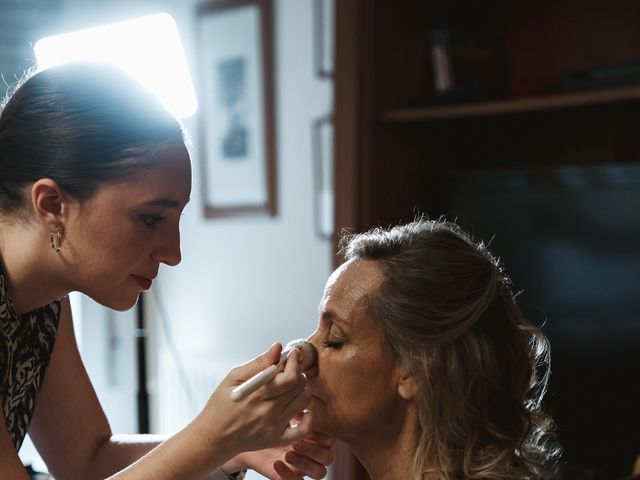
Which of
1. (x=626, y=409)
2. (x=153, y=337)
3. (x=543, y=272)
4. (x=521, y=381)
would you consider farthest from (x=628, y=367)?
(x=153, y=337)

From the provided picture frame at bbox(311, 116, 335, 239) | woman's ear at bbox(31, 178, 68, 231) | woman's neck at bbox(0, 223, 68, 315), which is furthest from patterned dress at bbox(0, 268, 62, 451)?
picture frame at bbox(311, 116, 335, 239)

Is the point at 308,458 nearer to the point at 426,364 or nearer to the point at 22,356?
the point at 426,364

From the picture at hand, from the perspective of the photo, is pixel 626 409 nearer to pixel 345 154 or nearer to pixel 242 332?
pixel 345 154

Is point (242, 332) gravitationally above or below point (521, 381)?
below

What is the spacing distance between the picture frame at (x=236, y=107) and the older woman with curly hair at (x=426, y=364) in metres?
2.02

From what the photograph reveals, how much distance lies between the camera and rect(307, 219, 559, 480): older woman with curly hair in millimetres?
1356

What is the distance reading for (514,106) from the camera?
2.49 metres

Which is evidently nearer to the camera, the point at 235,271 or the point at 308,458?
the point at 308,458

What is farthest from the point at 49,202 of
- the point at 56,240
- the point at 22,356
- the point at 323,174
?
the point at 323,174

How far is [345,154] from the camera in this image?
8.68 ft

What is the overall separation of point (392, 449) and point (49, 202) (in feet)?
2.23

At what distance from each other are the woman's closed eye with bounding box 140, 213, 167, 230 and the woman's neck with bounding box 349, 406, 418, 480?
48 cm

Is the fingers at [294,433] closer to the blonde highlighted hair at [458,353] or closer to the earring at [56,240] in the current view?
the blonde highlighted hair at [458,353]

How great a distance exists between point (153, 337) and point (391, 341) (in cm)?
259
